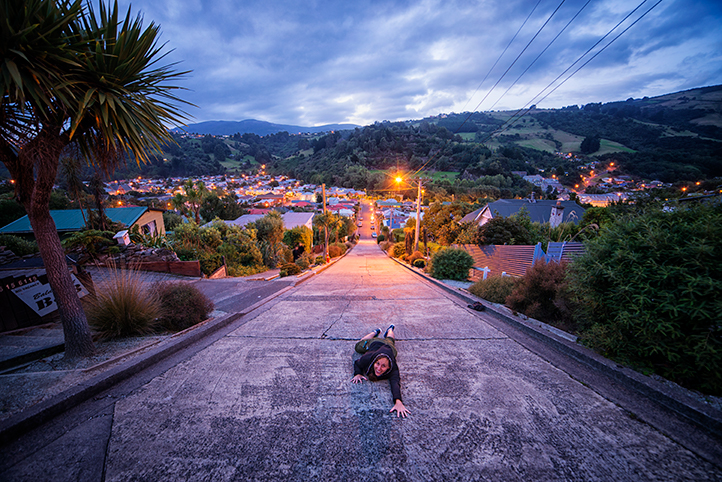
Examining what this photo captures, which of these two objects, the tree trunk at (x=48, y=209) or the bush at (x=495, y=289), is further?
the bush at (x=495, y=289)

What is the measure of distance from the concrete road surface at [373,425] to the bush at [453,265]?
6.93 m

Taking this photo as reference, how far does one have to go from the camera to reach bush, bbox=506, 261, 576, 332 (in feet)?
15.1

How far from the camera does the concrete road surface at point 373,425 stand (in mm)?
2010

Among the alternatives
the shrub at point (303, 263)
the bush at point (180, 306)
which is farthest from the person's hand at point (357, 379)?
the shrub at point (303, 263)

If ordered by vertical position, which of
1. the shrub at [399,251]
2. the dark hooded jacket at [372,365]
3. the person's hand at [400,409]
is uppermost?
the dark hooded jacket at [372,365]

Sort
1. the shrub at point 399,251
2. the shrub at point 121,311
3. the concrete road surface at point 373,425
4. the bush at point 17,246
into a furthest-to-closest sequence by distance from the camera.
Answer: the shrub at point 399,251 → the bush at point 17,246 → the shrub at point 121,311 → the concrete road surface at point 373,425

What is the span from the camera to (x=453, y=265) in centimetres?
1079

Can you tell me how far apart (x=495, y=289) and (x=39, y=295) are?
954 centimetres

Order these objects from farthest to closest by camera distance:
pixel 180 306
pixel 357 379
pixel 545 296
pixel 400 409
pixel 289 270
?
pixel 289 270 → pixel 545 296 → pixel 180 306 → pixel 357 379 → pixel 400 409

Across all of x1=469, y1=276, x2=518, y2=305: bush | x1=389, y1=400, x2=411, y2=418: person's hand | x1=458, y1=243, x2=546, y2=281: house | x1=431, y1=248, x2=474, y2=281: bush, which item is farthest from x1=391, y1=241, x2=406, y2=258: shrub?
x1=389, y1=400, x2=411, y2=418: person's hand

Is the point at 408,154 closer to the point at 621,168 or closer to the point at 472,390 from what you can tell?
the point at 621,168

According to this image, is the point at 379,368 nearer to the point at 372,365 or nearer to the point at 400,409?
the point at 372,365

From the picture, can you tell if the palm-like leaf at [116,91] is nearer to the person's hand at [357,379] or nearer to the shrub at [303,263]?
the person's hand at [357,379]

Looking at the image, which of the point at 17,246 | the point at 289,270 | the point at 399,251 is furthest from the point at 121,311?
the point at 399,251
